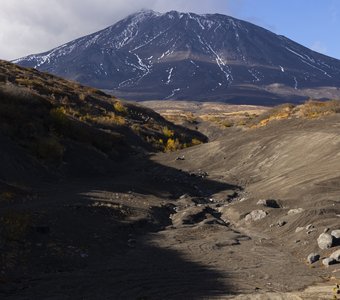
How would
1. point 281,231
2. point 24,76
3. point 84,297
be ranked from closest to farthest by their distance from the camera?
point 84,297
point 281,231
point 24,76

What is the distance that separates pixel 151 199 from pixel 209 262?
11.5 m

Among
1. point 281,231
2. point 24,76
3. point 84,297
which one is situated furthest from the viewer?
point 24,76

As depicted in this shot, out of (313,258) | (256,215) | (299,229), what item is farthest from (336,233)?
(256,215)

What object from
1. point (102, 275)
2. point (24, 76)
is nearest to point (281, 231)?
point (102, 275)

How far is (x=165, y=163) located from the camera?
42.2 m

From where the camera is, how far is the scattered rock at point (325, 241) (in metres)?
16.3

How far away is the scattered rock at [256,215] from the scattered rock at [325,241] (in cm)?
504

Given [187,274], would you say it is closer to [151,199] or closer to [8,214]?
[8,214]

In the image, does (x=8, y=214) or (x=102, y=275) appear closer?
→ (x=102, y=275)

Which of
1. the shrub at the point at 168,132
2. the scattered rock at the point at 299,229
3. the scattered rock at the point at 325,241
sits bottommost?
the scattered rock at the point at 299,229

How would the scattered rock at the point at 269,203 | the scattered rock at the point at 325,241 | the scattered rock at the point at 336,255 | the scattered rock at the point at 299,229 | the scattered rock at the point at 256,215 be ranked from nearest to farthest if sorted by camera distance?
1. the scattered rock at the point at 336,255
2. the scattered rock at the point at 325,241
3. the scattered rock at the point at 299,229
4. the scattered rock at the point at 256,215
5. the scattered rock at the point at 269,203

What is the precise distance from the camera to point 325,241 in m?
16.5

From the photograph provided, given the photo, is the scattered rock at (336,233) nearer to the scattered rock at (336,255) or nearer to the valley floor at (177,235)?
the valley floor at (177,235)

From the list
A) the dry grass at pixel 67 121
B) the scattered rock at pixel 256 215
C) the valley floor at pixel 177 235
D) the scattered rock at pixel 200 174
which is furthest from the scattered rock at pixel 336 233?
the dry grass at pixel 67 121
